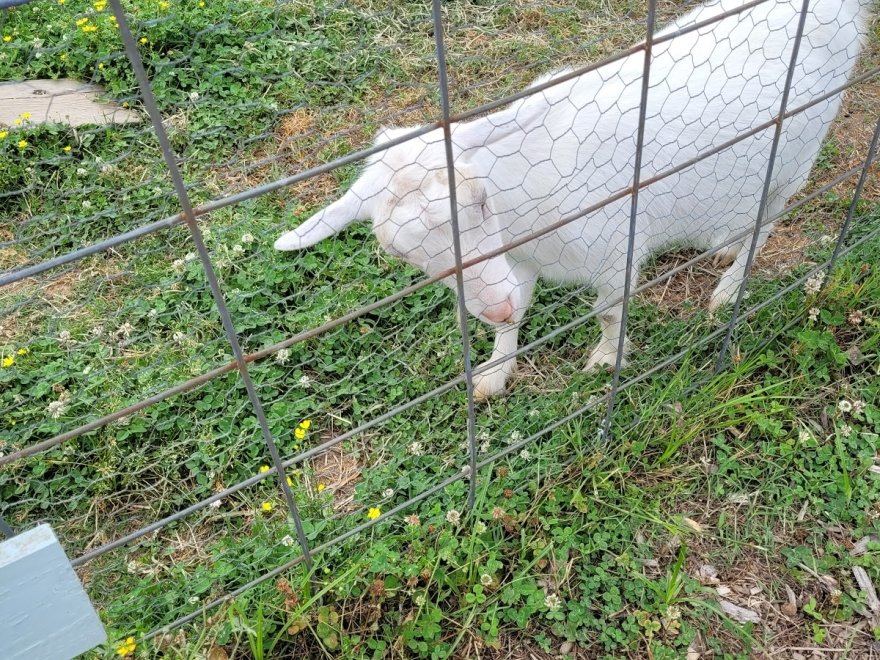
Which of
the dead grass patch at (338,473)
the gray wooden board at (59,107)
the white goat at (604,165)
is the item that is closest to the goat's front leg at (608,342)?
the white goat at (604,165)

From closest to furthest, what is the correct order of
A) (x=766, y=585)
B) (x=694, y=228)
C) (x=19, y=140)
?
(x=766, y=585) < (x=694, y=228) < (x=19, y=140)

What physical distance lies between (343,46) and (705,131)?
2.42 m

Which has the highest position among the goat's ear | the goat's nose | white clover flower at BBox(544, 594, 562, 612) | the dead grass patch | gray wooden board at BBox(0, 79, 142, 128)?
the goat's ear

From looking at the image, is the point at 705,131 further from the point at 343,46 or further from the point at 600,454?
the point at 343,46

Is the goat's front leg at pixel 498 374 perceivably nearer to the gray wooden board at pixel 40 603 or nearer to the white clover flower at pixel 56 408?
the white clover flower at pixel 56 408

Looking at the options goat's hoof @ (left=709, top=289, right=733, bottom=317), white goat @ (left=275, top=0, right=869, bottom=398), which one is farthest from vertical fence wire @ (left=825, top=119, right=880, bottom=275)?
goat's hoof @ (left=709, top=289, right=733, bottom=317)

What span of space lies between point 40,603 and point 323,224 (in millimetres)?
1273

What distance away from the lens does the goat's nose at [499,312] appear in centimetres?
217

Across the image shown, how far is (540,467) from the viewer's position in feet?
8.51

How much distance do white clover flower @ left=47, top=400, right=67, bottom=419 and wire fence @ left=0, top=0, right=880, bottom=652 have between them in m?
0.01

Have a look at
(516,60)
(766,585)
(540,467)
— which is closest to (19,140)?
(516,60)

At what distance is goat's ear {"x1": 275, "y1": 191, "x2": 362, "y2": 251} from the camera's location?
2197 millimetres

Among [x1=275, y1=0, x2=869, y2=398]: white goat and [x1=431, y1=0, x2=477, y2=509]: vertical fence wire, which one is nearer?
[x1=431, y1=0, x2=477, y2=509]: vertical fence wire

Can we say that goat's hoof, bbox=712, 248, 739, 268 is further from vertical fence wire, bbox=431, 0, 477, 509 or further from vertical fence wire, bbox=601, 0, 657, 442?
vertical fence wire, bbox=431, 0, 477, 509
